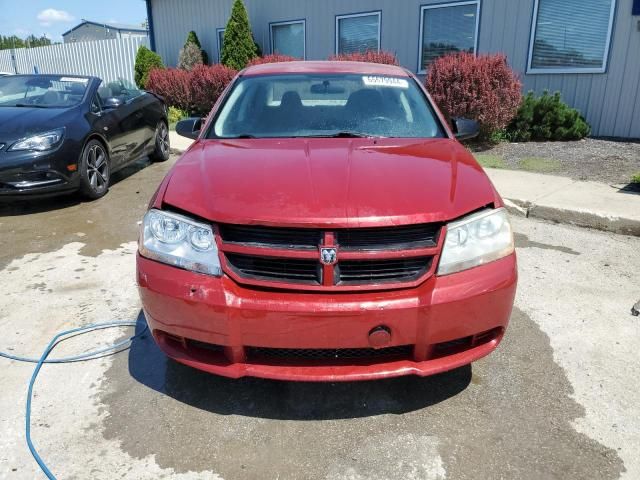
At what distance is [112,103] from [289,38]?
862 cm

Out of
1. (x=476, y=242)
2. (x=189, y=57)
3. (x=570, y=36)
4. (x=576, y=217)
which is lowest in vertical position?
(x=576, y=217)

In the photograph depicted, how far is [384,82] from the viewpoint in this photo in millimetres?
3604

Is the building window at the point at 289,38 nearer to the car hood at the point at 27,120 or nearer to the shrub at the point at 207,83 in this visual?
the shrub at the point at 207,83

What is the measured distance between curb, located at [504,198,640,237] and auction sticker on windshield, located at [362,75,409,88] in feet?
8.46

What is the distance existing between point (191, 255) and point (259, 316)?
0.42 metres

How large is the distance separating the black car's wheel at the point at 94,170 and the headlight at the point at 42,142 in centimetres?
34

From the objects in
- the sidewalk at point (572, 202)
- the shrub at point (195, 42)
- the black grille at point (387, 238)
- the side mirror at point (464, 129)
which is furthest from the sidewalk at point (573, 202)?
the shrub at point (195, 42)

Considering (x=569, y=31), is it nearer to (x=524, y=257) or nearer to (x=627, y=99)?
(x=627, y=99)

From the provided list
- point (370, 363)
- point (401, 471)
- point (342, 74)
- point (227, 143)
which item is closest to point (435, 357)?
point (370, 363)

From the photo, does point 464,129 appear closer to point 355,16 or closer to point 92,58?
point 355,16

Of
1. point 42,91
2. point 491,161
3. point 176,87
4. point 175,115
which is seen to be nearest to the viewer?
point 42,91

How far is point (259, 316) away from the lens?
2.04 m

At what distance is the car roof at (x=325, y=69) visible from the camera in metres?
3.72

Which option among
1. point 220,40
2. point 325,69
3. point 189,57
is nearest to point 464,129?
point 325,69
